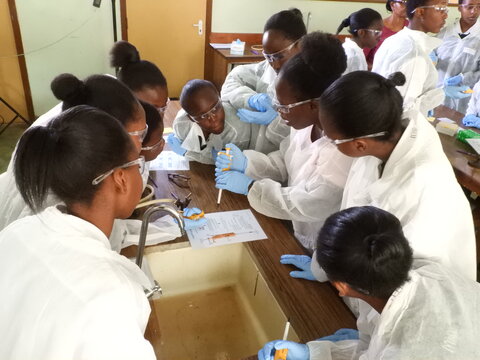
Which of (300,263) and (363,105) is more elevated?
(363,105)

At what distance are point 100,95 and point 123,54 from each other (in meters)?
0.63

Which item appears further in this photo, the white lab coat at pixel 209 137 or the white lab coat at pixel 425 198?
the white lab coat at pixel 209 137

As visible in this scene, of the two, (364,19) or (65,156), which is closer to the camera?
(65,156)

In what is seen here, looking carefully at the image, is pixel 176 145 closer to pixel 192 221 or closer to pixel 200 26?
pixel 192 221

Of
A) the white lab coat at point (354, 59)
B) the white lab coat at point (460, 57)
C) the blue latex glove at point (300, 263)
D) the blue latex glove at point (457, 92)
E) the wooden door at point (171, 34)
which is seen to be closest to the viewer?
the blue latex glove at point (300, 263)

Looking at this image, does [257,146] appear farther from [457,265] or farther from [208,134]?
[457,265]

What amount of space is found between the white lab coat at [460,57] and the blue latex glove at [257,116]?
244cm

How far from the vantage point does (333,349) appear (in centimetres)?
94

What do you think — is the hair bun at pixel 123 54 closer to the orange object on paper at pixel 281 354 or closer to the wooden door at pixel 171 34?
the orange object on paper at pixel 281 354

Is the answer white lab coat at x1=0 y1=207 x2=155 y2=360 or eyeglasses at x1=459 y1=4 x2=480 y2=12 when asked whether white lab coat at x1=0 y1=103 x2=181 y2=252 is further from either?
eyeglasses at x1=459 y1=4 x2=480 y2=12

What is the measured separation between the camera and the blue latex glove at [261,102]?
1.89m

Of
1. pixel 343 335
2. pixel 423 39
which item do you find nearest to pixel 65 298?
pixel 343 335

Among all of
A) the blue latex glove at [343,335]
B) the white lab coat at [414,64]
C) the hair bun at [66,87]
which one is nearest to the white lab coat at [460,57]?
the white lab coat at [414,64]

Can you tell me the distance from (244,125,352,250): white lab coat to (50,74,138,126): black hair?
656mm
